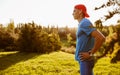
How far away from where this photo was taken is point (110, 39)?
478 centimetres

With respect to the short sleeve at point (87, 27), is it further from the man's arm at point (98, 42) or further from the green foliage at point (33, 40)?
the green foliage at point (33, 40)

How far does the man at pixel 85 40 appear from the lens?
4.53m

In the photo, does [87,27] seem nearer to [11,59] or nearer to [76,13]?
[76,13]

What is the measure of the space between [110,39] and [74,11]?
84 centimetres

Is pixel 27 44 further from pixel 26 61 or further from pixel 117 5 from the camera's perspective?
pixel 117 5

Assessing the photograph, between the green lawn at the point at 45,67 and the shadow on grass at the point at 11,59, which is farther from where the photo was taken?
the shadow on grass at the point at 11,59

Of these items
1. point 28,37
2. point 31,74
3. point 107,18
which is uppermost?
point 107,18

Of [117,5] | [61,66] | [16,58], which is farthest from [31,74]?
[117,5]

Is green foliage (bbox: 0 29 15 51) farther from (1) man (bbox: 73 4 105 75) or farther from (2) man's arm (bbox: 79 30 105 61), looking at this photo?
(2) man's arm (bbox: 79 30 105 61)

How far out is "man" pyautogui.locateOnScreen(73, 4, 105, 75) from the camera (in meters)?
4.53

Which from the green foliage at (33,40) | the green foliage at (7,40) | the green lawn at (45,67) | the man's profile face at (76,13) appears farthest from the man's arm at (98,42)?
the green foliage at (7,40)

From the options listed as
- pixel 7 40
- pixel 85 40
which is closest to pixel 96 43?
pixel 85 40

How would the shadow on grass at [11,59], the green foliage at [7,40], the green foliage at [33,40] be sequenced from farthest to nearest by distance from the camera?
the green foliage at [7,40] < the green foliage at [33,40] < the shadow on grass at [11,59]

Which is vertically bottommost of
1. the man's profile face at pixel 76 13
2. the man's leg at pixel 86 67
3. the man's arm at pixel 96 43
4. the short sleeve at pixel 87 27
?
the man's leg at pixel 86 67
